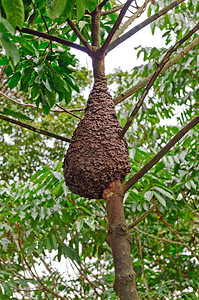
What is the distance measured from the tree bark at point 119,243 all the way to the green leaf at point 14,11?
580 millimetres

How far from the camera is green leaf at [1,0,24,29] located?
0.71 metres

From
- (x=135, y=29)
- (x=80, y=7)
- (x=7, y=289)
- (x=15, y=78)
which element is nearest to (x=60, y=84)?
(x=15, y=78)

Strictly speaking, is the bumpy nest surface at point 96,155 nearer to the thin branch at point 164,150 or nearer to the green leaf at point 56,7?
the thin branch at point 164,150

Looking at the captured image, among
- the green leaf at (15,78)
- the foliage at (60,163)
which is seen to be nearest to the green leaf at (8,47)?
the foliage at (60,163)

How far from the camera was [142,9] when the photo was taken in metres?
1.61

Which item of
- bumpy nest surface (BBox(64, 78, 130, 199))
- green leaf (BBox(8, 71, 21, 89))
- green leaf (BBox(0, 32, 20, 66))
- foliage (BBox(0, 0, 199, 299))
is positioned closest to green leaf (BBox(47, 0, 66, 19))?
foliage (BBox(0, 0, 199, 299))

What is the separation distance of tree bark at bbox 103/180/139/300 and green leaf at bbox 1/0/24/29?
1.90ft

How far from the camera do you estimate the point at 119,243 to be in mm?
1002

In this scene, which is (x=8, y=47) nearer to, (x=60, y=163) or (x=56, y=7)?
(x=56, y=7)

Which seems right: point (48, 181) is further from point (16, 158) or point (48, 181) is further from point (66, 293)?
point (16, 158)

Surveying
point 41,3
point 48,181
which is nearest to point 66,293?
point 48,181

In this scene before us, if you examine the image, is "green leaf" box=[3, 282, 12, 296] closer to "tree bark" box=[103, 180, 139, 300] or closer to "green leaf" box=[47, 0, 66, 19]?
"tree bark" box=[103, 180, 139, 300]

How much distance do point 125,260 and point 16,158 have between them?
183 inches

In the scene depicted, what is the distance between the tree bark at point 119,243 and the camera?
0.94 m
